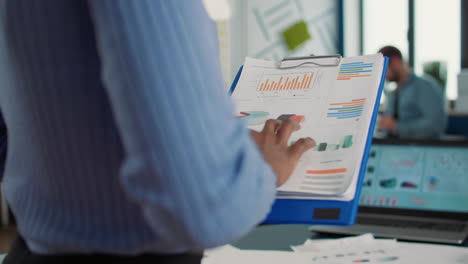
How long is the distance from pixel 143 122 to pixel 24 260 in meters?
0.24

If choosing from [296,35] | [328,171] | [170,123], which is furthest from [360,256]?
[296,35]

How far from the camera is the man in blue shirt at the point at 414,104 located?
4.41m

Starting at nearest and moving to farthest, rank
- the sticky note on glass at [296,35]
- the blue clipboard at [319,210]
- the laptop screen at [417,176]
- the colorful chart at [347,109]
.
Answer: the blue clipboard at [319,210]
the colorful chart at [347,109]
the laptop screen at [417,176]
the sticky note on glass at [296,35]

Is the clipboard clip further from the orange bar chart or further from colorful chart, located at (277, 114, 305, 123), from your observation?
the orange bar chart

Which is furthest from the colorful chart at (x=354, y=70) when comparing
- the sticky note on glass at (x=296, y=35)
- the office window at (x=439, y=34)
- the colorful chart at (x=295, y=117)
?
the sticky note on glass at (x=296, y=35)

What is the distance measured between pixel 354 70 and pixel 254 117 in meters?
0.21

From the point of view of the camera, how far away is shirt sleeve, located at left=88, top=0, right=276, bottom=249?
0.47 meters

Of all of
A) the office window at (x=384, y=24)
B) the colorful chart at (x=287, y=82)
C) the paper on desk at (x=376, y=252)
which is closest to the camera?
the colorful chart at (x=287, y=82)

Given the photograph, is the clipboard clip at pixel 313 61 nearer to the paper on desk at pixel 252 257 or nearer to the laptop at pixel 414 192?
the paper on desk at pixel 252 257

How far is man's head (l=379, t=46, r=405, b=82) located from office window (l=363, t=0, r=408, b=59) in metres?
1.88

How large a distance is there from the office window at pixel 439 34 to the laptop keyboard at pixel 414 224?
14.3ft

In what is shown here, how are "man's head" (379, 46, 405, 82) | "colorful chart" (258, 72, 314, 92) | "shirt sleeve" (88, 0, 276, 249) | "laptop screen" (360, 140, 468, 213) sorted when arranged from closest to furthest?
1. "shirt sleeve" (88, 0, 276, 249)
2. "colorful chart" (258, 72, 314, 92)
3. "laptop screen" (360, 140, 468, 213)
4. "man's head" (379, 46, 405, 82)

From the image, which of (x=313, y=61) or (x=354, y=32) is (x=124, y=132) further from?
(x=354, y=32)

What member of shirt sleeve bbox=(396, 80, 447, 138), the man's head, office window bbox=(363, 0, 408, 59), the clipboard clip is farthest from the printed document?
office window bbox=(363, 0, 408, 59)
